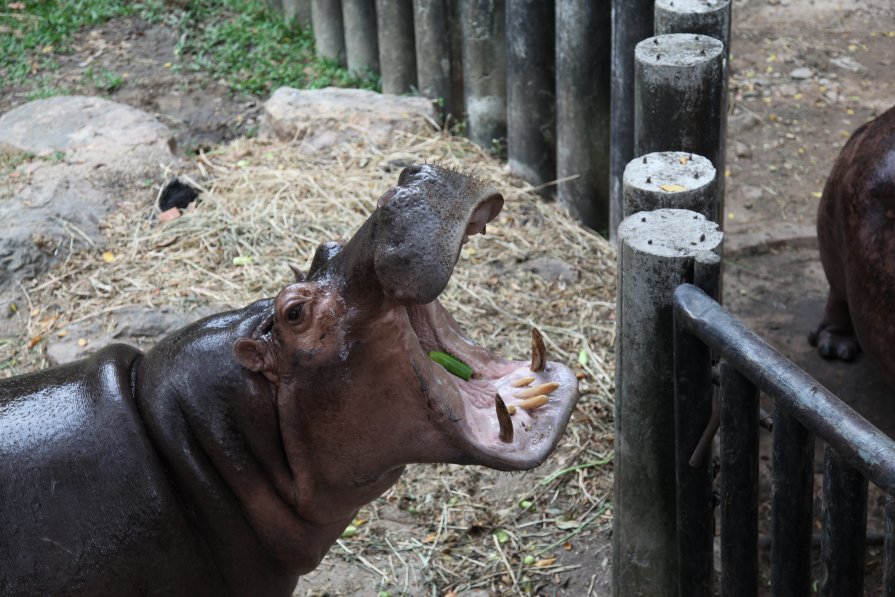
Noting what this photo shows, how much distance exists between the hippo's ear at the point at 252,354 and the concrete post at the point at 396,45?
427 cm

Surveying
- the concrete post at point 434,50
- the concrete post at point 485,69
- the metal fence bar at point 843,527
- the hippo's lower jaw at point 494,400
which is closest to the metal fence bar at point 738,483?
the metal fence bar at point 843,527

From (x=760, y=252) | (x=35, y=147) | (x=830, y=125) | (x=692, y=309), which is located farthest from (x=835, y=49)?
(x=692, y=309)

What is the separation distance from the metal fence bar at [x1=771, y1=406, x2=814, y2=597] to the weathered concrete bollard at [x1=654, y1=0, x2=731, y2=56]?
181 cm

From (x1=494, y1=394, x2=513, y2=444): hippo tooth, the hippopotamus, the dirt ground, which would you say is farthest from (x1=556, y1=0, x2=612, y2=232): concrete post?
(x1=494, y1=394, x2=513, y2=444): hippo tooth

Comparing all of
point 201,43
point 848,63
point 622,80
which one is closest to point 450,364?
point 622,80

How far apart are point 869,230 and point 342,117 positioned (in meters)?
2.98

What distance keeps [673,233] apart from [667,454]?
593 mm

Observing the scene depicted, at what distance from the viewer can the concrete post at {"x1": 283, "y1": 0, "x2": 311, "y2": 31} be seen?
7000mm

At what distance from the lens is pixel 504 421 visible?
191 cm

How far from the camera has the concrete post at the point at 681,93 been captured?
10.8 feet

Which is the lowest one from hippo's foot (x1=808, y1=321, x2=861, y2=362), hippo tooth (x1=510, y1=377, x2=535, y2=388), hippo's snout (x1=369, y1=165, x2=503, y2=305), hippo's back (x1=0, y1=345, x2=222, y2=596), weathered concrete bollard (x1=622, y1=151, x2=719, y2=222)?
hippo's foot (x1=808, y1=321, x2=861, y2=362)

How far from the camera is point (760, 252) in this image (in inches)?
208

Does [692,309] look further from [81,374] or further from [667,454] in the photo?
[81,374]

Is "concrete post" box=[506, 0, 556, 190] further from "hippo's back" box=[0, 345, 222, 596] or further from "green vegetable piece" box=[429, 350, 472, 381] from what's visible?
"hippo's back" box=[0, 345, 222, 596]
